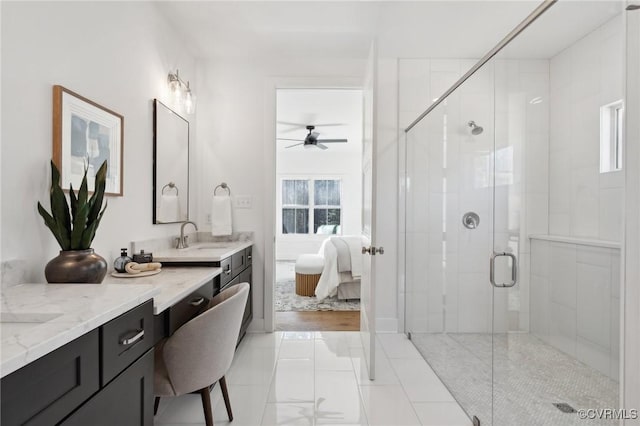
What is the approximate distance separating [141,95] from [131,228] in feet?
2.88

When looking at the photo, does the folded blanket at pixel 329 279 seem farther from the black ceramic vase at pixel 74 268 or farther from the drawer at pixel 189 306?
the black ceramic vase at pixel 74 268

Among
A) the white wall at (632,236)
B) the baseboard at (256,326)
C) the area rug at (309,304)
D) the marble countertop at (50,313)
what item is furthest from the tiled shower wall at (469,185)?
the marble countertop at (50,313)

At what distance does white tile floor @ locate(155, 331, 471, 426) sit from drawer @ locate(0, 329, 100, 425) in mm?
1097

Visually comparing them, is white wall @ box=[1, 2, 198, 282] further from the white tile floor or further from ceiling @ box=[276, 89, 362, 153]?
ceiling @ box=[276, 89, 362, 153]

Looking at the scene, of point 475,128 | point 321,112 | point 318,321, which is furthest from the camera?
point 321,112

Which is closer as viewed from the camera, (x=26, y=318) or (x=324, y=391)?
(x=26, y=318)

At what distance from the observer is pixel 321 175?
734 centimetres

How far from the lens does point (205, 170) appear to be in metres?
3.04

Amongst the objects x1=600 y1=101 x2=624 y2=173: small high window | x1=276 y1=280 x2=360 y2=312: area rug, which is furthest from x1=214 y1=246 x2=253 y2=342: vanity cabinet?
x1=600 y1=101 x2=624 y2=173: small high window

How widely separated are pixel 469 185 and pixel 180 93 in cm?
228

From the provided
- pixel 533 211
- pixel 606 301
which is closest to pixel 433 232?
pixel 533 211

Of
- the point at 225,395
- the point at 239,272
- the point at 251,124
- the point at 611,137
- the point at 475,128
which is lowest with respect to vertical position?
the point at 225,395

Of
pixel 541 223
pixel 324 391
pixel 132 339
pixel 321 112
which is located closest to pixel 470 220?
pixel 541 223

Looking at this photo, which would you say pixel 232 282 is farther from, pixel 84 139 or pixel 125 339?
pixel 125 339
